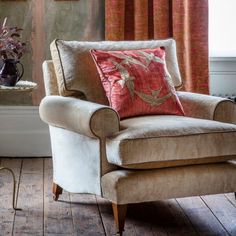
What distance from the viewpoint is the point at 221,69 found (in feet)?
16.0

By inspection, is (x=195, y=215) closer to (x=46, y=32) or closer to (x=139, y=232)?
(x=139, y=232)

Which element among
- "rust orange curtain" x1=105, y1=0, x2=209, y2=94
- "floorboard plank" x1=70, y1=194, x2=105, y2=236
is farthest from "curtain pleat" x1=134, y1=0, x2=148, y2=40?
"floorboard plank" x1=70, y1=194, x2=105, y2=236

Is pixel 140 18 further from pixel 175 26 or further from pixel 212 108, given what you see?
pixel 212 108

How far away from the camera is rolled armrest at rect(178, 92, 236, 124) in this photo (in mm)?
3410

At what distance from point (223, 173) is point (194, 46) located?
155 centimetres

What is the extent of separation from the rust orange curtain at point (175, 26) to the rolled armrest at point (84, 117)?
124cm

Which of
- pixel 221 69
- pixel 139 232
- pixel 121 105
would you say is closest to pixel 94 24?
pixel 221 69

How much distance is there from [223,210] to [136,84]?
81cm

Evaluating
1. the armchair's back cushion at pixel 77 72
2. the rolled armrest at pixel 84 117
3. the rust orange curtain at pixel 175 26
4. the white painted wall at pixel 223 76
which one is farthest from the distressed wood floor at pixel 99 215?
the white painted wall at pixel 223 76

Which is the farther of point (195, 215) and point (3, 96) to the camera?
point (3, 96)

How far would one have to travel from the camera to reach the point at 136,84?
335 cm

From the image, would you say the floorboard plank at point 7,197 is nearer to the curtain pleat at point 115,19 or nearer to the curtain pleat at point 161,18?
the curtain pleat at point 115,19

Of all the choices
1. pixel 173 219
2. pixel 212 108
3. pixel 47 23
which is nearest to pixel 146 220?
pixel 173 219

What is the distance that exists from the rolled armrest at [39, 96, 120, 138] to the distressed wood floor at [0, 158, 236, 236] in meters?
0.46
